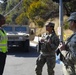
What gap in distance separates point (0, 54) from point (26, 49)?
12.2 m

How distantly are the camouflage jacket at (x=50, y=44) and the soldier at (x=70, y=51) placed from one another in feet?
10.5

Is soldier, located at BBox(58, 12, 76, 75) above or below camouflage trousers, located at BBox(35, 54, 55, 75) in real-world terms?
above

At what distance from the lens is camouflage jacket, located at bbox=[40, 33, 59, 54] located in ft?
23.4

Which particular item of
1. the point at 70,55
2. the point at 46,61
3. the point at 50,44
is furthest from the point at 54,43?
the point at 70,55

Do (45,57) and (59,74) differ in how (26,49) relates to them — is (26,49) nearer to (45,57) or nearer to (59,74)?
(59,74)

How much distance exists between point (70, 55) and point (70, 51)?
0.05 metres

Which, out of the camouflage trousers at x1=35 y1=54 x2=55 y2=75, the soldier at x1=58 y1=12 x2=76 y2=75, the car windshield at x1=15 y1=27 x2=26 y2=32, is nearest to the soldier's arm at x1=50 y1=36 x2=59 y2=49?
the camouflage trousers at x1=35 y1=54 x2=55 y2=75

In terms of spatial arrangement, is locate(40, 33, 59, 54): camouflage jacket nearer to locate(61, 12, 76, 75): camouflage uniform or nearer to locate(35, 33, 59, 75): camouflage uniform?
locate(35, 33, 59, 75): camouflage uniform

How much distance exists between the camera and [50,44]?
717 centimetres

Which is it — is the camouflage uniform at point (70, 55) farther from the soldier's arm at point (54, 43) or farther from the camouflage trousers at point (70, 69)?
the soldier's arm at point (54, 43)

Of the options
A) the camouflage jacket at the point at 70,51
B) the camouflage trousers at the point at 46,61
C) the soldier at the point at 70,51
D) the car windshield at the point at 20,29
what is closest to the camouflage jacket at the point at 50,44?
the camouflage trousers at the point at 46,61

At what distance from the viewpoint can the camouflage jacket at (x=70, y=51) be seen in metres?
3.66

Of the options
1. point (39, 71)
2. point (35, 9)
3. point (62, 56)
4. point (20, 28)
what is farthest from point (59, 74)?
point (35, 9)

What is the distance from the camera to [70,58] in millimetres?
3740
